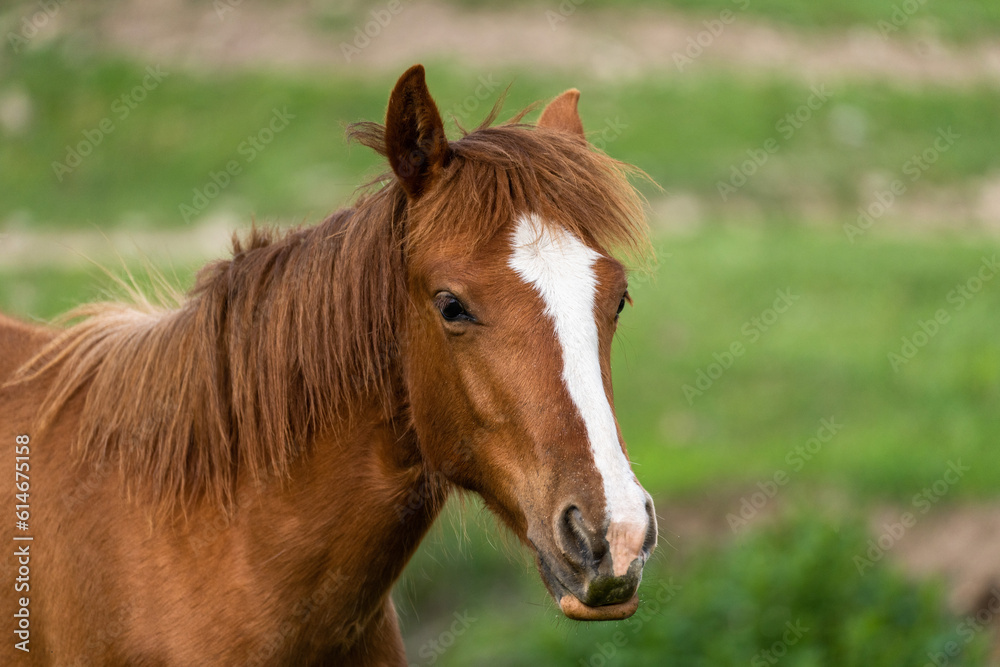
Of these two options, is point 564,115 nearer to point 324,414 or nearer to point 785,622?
point 324,414

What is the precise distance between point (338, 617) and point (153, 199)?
1386 centimetres

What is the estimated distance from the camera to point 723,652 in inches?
249

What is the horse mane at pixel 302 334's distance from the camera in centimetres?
314

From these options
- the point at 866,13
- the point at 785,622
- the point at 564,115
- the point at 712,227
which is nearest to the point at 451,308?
the point at 564,115

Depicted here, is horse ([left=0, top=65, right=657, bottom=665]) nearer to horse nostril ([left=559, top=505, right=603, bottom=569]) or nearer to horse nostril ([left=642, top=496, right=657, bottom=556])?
horse nostril ([left=559, top=505, right=603, bottom=569])

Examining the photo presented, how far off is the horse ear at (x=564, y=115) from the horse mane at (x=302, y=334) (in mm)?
418

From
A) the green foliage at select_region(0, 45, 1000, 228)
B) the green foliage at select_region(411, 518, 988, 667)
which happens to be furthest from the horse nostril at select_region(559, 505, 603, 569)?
the green foliage at select_region(0, 45, 1000, 228)

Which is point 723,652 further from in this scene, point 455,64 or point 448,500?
point 455,64

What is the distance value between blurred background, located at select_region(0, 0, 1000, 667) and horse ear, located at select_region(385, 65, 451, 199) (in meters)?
3.69

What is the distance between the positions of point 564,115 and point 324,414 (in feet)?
4.95

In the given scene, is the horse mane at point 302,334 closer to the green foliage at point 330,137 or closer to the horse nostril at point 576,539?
the horse nostril at point 576,539

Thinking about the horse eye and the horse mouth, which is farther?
the horse eye

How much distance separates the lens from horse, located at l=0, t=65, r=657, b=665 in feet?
9.69

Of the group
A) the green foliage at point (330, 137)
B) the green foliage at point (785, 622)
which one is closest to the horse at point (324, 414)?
the green foliage at point (785, 622)
